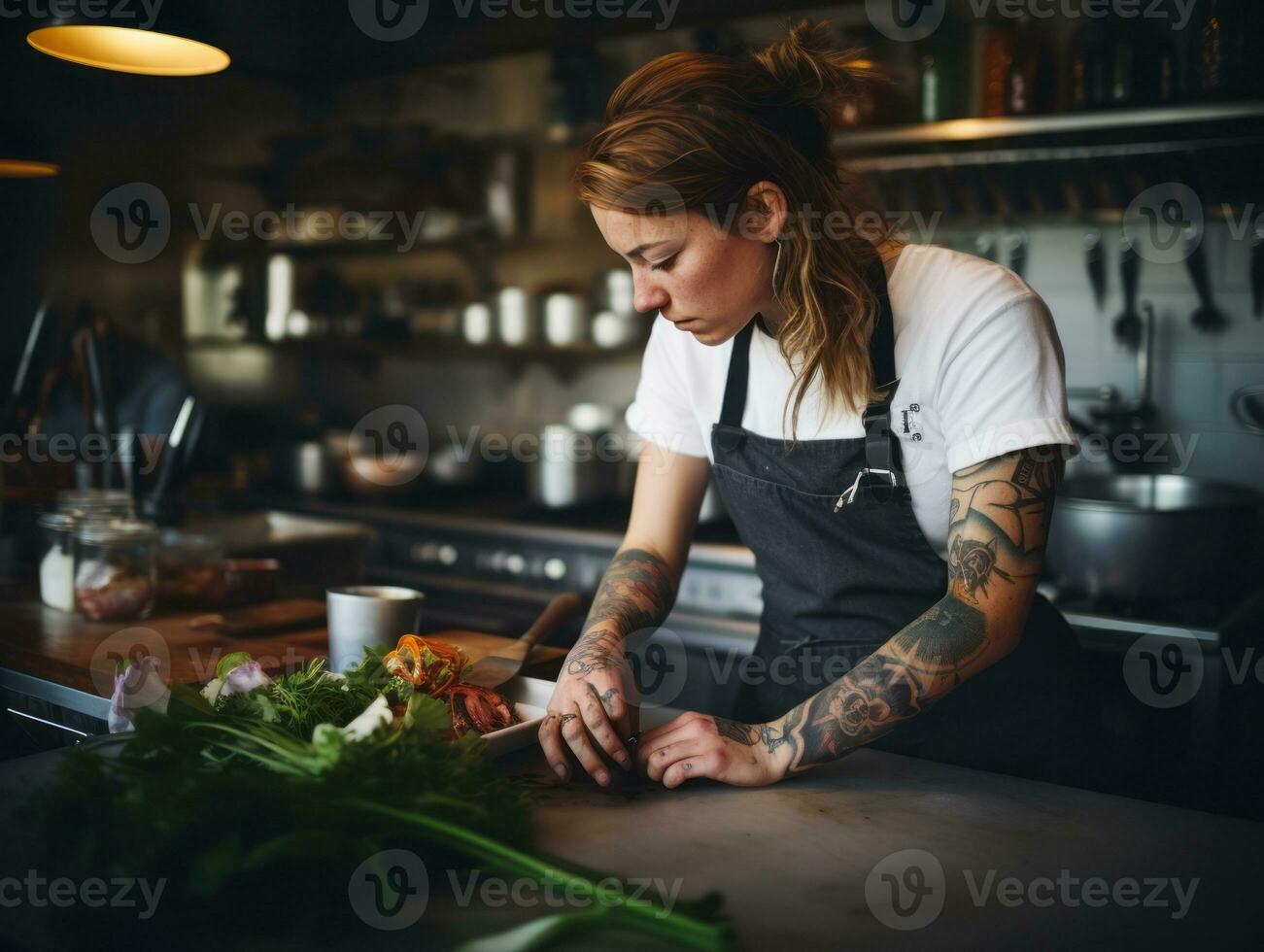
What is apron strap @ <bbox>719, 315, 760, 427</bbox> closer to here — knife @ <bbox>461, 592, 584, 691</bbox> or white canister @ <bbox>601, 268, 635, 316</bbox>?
knife @ <bbox>461, 592, 584, 691</bbox>

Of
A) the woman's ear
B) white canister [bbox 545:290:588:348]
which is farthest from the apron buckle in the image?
white canister [bbox 545:290:588:348]

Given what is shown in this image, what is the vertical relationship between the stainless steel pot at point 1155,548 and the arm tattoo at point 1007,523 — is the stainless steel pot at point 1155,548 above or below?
below

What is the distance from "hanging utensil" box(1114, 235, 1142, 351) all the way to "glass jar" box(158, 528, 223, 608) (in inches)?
95.8

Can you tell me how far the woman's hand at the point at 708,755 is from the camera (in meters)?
1.20

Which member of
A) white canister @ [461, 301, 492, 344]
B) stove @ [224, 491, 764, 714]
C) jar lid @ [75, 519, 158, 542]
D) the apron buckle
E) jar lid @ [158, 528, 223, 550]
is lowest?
stove @ [224, 491, 764, 714]

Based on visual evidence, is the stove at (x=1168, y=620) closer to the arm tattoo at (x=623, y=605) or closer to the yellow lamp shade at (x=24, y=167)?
the arm tattoo at (x=623, y=605)

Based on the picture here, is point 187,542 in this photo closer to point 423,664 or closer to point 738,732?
point 423,664

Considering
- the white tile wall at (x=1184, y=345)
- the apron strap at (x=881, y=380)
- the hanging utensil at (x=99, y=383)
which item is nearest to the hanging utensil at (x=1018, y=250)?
the white tile wall at (x=1184, y=345)

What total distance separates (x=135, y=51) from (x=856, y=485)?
4.48 feet

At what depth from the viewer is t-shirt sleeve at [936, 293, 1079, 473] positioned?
129 cm

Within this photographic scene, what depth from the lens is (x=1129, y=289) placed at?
3025 millimetres

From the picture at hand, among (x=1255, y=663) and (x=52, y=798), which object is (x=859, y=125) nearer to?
(x=1255, y=663)

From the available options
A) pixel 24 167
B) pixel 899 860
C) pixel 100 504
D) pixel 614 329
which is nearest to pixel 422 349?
pixel 614 329

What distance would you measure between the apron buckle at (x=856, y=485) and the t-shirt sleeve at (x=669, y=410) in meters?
0.26
